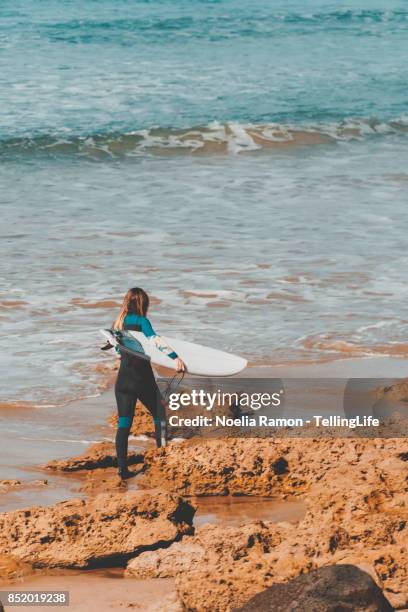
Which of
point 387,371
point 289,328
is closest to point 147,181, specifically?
point 289,328

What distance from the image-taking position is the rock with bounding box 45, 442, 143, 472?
6043 millimetres

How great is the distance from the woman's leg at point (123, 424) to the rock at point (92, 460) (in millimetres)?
167

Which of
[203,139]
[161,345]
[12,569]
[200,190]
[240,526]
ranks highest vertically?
[203,139]

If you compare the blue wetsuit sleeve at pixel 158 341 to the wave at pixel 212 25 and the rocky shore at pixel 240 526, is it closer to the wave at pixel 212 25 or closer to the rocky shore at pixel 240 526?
the rocky shore at pixel 240 526

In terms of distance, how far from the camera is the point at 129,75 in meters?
28.3

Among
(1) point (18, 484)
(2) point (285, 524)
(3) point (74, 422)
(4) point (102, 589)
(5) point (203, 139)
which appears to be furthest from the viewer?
(5) point (203, 139)

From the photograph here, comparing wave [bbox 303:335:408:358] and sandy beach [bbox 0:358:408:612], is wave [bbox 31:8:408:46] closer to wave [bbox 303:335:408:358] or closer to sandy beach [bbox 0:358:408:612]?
wave [bbox 303:335:408:358]

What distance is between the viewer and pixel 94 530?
4.80 m

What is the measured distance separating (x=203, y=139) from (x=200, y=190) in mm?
5139

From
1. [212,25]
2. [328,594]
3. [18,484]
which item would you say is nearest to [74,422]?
[18,484]

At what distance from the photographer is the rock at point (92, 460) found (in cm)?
604

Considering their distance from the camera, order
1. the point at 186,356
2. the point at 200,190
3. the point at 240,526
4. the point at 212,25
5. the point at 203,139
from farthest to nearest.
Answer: the point at 212,25 < the point at 203,139 < the point at 200,190 < the point at 186,356 < the point at 240,526

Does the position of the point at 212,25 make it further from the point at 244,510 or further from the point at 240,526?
the point at 240,526

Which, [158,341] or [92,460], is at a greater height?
[158,341]
